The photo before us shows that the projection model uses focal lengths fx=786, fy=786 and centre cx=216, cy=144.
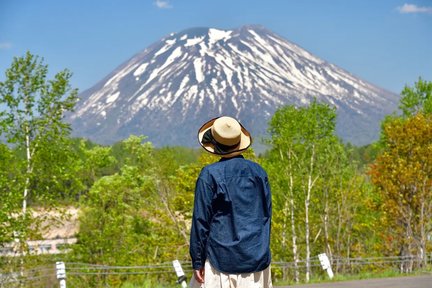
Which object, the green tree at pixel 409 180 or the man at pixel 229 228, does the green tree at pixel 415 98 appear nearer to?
the green tree at pixel 409 180

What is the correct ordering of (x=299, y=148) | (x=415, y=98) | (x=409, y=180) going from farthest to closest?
(x=415, y=98), (x=299, y=148), (x=409, y=180)

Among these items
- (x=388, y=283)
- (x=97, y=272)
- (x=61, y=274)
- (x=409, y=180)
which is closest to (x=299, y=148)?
(x=409, y=180)

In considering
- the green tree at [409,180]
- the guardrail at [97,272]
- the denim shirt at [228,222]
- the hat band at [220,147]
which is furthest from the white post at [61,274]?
the green tree at [409,180]

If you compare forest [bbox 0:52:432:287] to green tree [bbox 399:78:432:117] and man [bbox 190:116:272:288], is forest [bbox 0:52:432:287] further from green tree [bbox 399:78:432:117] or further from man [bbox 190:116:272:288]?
man [bbox 190:116:272:288]

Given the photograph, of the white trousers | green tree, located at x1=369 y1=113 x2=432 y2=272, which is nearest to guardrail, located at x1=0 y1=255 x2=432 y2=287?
green tree, located at x1=369 y1=113 x2=432 y2=272

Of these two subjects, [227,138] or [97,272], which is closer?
[227,138]

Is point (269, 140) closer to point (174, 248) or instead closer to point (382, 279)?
point (174, 248)

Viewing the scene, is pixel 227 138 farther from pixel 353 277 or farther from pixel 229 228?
pixel 353 277

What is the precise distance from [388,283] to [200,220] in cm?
1084

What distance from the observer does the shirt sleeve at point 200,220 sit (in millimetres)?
5191

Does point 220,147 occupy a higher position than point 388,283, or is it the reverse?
point 220,147

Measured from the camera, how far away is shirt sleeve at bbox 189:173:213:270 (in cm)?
519

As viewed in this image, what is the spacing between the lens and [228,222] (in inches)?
207

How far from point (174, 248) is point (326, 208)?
26.0 feet
